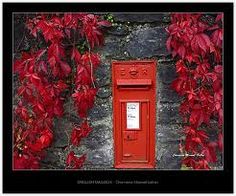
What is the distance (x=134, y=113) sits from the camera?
319 cm

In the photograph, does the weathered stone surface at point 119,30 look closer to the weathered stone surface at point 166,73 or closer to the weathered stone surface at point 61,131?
the weathered stone surface at point 166,73

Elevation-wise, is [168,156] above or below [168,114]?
below

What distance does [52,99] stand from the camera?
3178 millimetres

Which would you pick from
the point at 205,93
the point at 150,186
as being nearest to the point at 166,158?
the point at 150,186

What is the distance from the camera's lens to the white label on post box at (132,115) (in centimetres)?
318

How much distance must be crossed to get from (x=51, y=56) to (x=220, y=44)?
112cm

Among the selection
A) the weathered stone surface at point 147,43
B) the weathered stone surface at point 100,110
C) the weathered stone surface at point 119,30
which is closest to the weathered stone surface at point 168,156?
the weathered stone surface at point 100,110

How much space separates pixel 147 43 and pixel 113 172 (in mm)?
898

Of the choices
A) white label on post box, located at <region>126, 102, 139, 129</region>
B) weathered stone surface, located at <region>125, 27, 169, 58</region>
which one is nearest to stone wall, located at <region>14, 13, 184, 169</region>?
weathered stone surface, located at <region>125, 27, 169, 58</region>

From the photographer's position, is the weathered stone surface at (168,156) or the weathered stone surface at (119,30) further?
the weathered stone surface at (168,156)

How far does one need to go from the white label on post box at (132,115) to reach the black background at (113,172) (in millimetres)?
326

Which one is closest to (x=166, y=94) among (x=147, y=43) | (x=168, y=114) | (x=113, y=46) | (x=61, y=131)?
(x=168, y=114)

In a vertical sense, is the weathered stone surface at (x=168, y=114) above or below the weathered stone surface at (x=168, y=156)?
above

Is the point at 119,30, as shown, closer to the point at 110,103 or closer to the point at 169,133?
the point at 110,103
